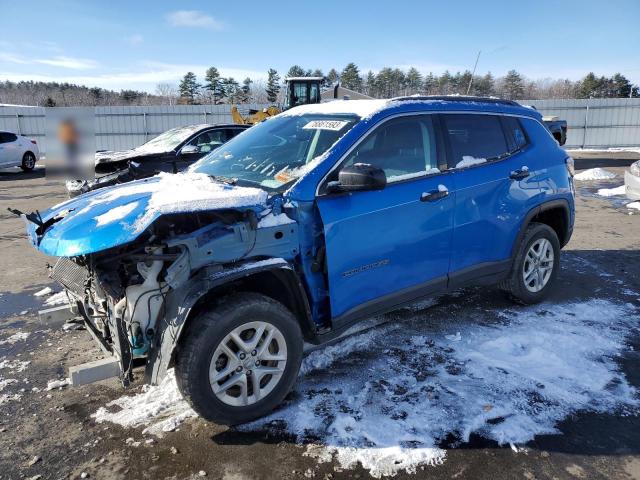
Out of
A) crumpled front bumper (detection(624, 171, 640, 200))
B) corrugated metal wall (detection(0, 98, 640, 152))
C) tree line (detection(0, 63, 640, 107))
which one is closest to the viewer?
crumpled front bumper (detection(624, 171, 640, 200))

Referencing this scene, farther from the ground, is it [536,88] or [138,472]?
[536,88]

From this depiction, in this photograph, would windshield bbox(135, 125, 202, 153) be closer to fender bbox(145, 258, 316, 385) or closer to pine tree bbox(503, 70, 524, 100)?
fender bbox(145, 258, 316, 385)

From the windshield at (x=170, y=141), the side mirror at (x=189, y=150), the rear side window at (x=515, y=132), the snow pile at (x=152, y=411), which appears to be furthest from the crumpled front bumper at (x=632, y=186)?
the snow pile at (x=152, y=411)

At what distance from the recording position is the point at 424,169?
387cm

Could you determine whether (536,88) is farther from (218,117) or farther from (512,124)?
(512,124)

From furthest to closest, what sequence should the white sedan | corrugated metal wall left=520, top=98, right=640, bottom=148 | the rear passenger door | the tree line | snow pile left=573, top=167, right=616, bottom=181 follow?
the tree line → corrugated metal wall left=520, top=98, right=640, bottom=148 → the white sedan → snow pile left=573, top=167, right=616, bottom=181 → the rear passenger door

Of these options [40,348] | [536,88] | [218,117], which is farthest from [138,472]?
[536,88]

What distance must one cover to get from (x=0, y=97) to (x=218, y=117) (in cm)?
4123

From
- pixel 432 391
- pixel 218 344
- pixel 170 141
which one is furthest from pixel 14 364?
pixel 170 141

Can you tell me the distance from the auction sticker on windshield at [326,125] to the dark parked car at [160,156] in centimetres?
438

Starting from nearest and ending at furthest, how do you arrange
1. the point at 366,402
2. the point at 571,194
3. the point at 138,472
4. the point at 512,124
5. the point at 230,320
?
the point at 138,472 → the point at 230,320 → the point at 366,402 → the point at 512,124 → the point at 571,194

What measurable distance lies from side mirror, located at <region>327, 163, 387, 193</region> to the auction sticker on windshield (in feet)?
1.81

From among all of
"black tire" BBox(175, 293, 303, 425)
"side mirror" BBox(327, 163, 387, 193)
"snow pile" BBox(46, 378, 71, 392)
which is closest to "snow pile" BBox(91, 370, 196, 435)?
"black tire" BBox(175, 293, 303, 425)

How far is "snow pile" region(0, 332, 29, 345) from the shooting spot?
435cm
